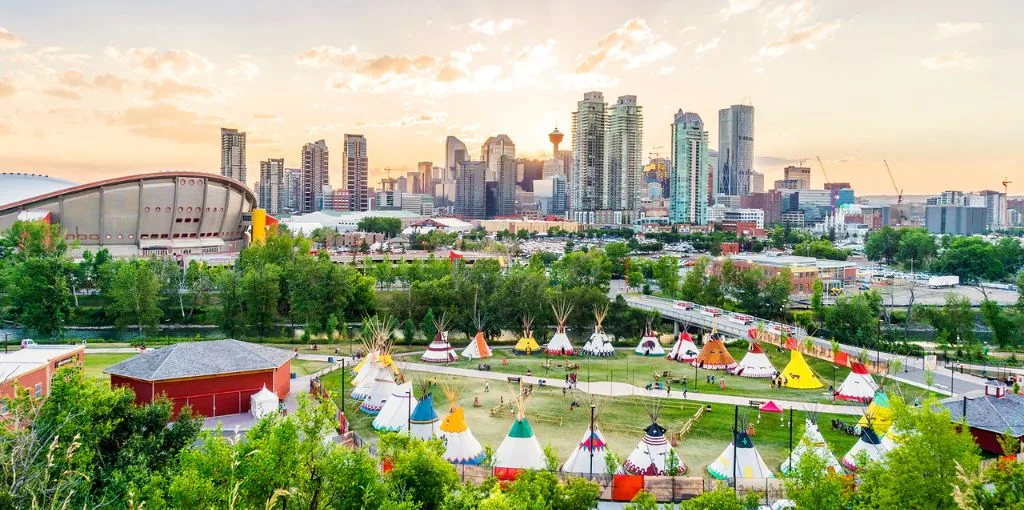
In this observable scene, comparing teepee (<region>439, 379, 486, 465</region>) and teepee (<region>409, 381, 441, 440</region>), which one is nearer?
teepee (<region>439, 379, 486, 465</region>)

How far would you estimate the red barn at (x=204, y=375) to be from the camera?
96.7ft

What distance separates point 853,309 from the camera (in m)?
50.6

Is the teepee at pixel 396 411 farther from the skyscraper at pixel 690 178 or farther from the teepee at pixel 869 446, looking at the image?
the skyscraper at pixel 690 178

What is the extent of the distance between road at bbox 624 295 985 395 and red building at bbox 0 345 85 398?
40.2 metres

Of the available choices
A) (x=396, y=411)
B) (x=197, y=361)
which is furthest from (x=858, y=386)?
(x=197, y=361)

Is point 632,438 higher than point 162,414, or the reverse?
point 162,414

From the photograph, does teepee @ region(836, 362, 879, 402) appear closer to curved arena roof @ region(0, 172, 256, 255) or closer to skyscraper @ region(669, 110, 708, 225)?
curved arena roof @ region(0, 172, 256, 255)

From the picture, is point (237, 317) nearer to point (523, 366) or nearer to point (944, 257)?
point (523, 366)

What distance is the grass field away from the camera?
35.4 metres

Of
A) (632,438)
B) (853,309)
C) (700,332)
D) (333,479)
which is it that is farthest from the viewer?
(700,332)

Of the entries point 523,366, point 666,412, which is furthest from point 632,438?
point 523,366

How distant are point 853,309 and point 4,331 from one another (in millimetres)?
63878

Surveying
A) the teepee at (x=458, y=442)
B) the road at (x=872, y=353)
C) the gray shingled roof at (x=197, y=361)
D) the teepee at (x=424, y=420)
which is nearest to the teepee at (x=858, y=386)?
the road at (x=872, y=353)

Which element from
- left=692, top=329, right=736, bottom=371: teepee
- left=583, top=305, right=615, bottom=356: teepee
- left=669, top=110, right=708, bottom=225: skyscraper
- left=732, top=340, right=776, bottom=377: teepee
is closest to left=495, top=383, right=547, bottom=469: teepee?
left=732, top=340, right=776, bottom=377: teepee
